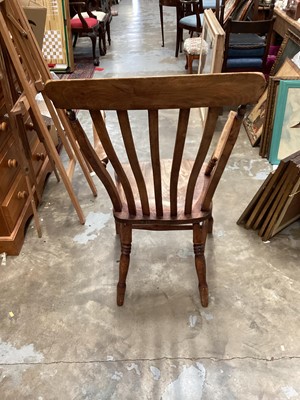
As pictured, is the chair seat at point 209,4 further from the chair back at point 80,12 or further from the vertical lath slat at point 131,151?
the vertical lath slat at point 131,151

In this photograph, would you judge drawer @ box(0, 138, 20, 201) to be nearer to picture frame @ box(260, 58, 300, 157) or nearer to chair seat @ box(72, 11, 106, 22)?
picture frame @ box(260, 58, 300, 157)

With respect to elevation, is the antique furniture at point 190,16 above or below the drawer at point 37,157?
above

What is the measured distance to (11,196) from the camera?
6.12ft

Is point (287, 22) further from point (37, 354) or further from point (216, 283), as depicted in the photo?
point (37, 354)

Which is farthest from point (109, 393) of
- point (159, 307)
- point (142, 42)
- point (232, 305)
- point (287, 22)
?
point (142, 42)

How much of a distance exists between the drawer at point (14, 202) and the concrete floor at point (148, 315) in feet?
0.55

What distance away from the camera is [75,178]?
2.50 meters

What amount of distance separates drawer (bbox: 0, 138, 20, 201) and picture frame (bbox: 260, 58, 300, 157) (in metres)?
1.65

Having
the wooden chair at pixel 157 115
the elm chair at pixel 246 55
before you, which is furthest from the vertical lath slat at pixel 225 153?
the elm chair at pixel 246 55

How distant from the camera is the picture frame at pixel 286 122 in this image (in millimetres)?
2355

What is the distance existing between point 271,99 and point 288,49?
0.75m

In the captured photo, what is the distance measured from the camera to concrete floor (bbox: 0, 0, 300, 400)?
4.49 ft

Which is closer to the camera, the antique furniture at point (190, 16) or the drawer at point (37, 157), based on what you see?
the drawer at point (37, 157)

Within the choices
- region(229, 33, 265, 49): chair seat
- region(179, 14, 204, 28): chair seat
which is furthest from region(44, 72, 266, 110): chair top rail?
region(179, 14, 204, 28): chair seat
